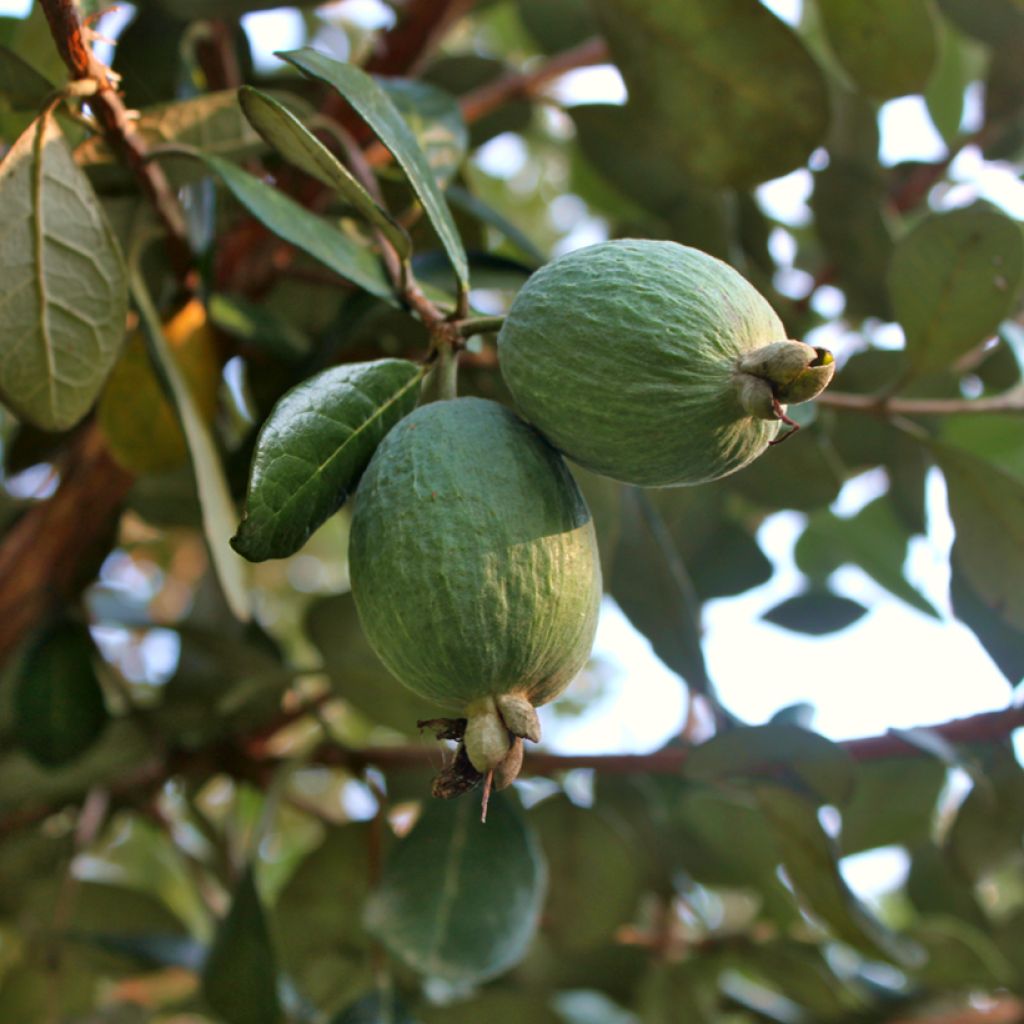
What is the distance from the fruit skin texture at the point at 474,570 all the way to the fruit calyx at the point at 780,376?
0.13 meters

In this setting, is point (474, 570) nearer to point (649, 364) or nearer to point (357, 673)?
point (649, 364)

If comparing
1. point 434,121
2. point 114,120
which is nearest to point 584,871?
point 434,121

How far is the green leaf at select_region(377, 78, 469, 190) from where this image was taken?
42.2 inches

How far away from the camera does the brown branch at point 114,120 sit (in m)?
0.76

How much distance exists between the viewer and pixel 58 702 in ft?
4.08

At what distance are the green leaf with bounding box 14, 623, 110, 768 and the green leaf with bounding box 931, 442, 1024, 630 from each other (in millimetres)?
920

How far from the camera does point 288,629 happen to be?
2.73 metres

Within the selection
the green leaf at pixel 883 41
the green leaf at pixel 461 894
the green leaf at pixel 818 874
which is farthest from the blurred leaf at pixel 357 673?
the green leaf at pixel 883 41

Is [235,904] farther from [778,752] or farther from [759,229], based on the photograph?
[759,229]

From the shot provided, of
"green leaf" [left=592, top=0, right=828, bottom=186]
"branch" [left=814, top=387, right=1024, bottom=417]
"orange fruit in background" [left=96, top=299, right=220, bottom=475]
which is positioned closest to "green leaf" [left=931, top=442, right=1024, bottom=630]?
"branch" [left=814, top=387, right=1024, bottom=417]

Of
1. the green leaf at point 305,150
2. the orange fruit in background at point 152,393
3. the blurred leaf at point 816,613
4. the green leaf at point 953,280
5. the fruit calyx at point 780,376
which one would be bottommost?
the blurred leaf at point 816,613

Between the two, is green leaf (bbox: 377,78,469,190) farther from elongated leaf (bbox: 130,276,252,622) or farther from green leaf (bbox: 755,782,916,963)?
green leaf (bbox: 755,782,916,963)

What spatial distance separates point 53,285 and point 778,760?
2.47 ft

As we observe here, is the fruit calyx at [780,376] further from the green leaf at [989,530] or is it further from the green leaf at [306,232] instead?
the green leaf at [989,530]
